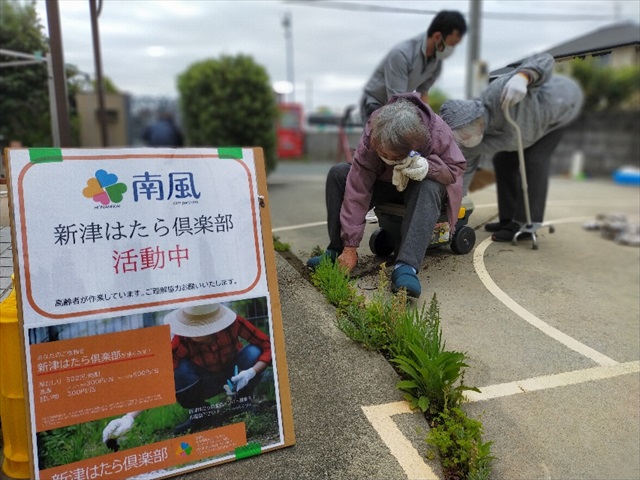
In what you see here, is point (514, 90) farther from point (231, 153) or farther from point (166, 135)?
point (166, 135)

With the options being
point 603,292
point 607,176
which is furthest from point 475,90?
point 607,176

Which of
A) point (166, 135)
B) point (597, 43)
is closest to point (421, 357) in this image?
point (597, 43)

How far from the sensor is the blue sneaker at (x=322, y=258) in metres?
2.57

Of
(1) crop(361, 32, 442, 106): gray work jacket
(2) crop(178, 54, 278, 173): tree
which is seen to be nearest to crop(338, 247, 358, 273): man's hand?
(1) crop(361, 32, 442, 106): gray work jacket

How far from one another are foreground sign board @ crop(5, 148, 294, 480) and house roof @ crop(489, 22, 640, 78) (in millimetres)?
2077

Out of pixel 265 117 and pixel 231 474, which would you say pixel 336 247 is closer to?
pixel 231 474

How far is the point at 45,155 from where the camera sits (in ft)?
5.01

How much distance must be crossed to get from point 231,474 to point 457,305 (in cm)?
132

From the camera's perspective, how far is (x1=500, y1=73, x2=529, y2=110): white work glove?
8.70ft

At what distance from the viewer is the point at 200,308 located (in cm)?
169

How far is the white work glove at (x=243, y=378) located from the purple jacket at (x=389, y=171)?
38.7 inches

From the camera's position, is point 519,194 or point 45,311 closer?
point 45,311

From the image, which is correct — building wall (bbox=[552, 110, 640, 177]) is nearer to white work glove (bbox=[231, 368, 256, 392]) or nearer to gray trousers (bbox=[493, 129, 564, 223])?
gray trousers (bbox=[493, 129, 564, 223])

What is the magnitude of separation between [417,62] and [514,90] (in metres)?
0.61
